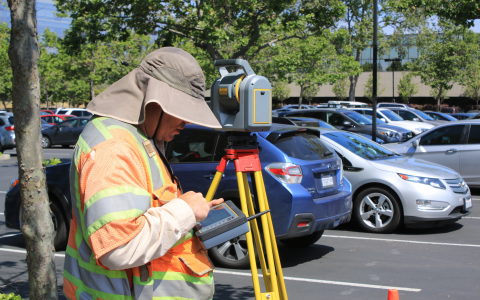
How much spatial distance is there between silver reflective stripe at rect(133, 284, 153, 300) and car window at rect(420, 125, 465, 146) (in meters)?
9.78

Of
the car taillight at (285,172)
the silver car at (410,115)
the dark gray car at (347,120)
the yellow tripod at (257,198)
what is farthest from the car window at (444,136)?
the silver car at (410,115)

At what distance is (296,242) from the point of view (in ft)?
20.2

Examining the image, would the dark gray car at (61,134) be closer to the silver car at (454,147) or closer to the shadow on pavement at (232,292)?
the silver car at (454,147)

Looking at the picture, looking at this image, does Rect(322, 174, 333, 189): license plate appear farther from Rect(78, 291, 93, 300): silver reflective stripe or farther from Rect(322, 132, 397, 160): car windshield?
Rect(78, 291, 93, 300): silver reflective stripe

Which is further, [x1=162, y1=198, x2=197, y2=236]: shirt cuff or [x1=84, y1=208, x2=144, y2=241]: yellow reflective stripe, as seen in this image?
[x1=162, y1=198, x2=197, y2=236]: shirt cuff

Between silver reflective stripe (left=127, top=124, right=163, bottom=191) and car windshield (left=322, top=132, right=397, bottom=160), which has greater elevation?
silver reflective stripe (left=127, top=124, right=163, bottom=191)

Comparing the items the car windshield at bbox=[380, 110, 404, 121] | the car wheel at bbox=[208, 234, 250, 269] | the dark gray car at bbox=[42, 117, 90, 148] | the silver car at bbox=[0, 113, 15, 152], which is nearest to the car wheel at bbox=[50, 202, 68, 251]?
the car wheel at bbox=[208, 234, 250, 269]

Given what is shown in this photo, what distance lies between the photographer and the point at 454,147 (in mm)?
10062

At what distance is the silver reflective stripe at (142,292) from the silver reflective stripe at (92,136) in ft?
1.68

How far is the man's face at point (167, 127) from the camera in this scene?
1791mm

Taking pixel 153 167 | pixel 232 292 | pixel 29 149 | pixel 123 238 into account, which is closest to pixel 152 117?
pixel 153 167

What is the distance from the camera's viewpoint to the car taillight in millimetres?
5020

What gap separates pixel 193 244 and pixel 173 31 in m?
12.9

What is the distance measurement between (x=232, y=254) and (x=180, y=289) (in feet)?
11.6
